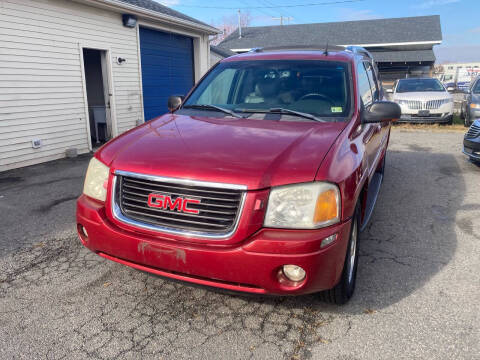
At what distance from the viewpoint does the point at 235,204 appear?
2.27m

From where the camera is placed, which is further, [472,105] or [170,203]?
[472,105]

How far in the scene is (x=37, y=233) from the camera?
13.7 ft

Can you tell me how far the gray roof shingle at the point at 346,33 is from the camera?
2580 centimetres

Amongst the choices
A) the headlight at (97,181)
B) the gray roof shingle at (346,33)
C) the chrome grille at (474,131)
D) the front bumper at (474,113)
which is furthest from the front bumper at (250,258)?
the gray roof shingle at (346,33)

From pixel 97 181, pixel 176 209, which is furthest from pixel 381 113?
pixel 97 181

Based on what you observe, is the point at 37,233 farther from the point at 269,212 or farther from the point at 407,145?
the point at 407,145

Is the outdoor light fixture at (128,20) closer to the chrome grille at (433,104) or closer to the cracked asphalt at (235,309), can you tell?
the cracked asphalt at (235,309)

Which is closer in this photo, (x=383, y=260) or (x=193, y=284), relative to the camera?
(x=193, y=284)

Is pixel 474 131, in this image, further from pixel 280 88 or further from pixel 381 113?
pixel 280 88

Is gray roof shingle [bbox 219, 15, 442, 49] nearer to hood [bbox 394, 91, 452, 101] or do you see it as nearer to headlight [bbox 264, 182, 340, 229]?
hood [bbox 394, 91, 452, 101]

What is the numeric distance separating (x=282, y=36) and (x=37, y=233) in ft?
91.4

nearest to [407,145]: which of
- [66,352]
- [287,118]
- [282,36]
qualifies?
[287,118]

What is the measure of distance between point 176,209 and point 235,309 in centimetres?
93

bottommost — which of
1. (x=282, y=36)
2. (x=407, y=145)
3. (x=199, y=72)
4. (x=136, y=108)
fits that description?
(x=407, y=145)
